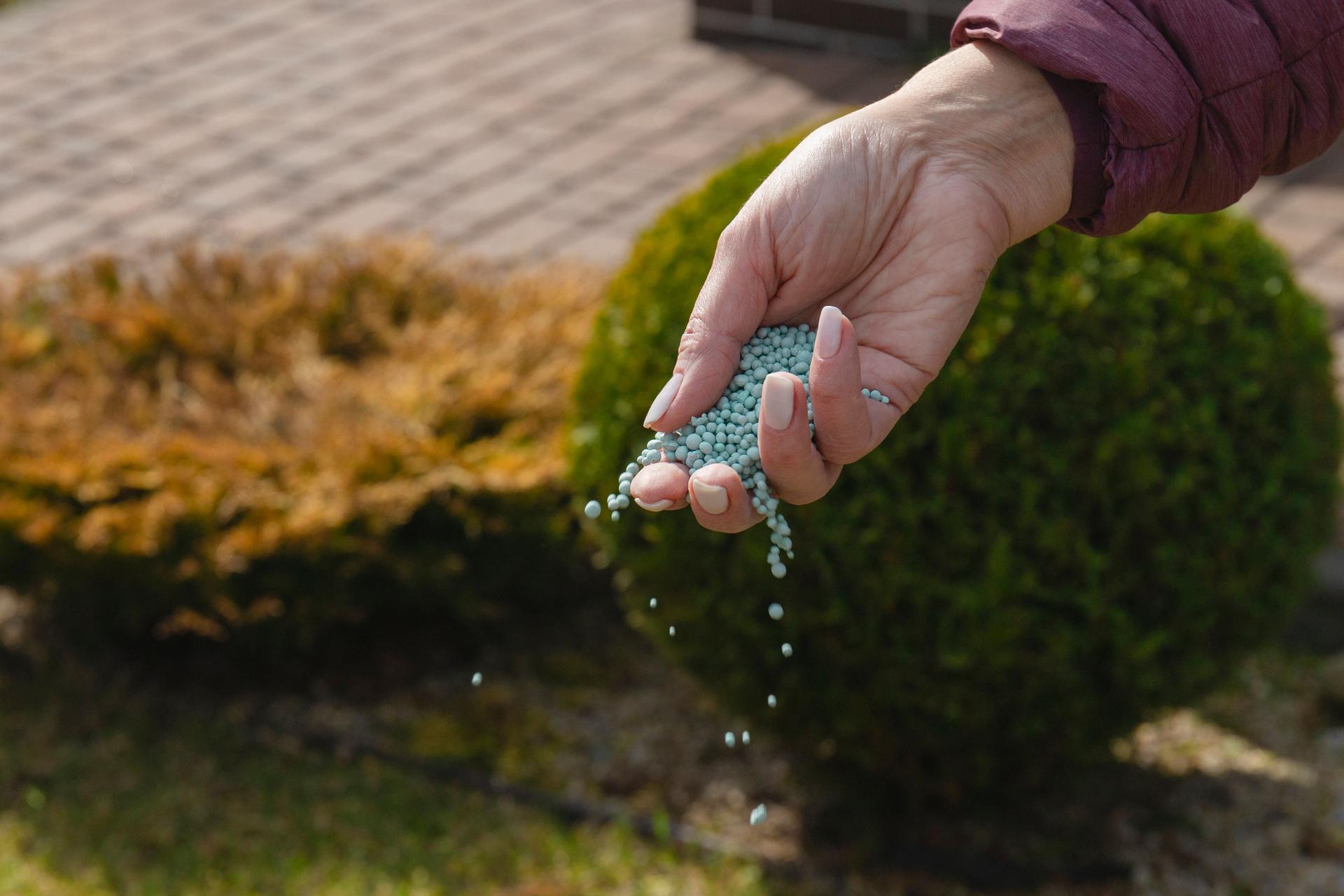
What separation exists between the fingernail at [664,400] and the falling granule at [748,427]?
0.15ft

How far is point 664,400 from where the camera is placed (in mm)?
1878

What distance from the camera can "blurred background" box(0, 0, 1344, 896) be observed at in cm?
307

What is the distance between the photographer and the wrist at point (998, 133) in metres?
1.94

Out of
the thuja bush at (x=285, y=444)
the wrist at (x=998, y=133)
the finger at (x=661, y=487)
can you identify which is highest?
the wrist at (x=998, y=133)

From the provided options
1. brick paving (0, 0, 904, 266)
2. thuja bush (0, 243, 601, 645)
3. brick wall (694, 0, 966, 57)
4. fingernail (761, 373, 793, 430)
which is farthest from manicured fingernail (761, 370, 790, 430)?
brick wall (694, 0, 966, 57)

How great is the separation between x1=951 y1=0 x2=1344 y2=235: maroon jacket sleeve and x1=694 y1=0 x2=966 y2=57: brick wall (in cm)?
562

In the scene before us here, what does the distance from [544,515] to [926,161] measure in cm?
202

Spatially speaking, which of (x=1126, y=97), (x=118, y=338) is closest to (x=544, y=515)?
(x=118, y=338)

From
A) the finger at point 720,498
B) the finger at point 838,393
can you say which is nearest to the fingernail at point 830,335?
the finger at point 838,393

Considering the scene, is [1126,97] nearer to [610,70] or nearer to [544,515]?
[544,515]

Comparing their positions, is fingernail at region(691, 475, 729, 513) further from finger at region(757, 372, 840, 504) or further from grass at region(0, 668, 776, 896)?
grass at region(0, 668, 776, 896)

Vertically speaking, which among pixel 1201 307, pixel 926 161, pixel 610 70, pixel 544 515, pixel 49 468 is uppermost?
pixel 926 161

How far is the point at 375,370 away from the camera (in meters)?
4.32

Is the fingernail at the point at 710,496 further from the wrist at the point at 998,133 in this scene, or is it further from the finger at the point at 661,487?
Answer: the wrist at the point at 998,133
